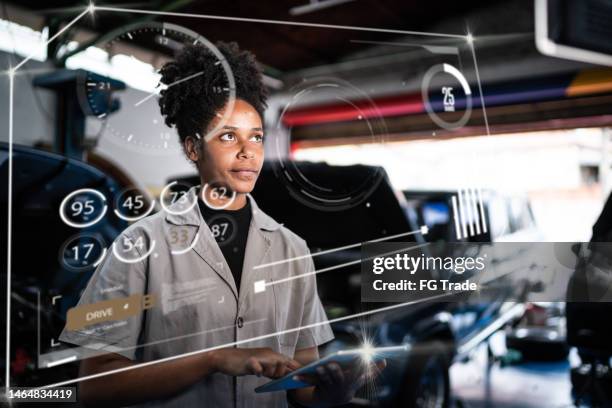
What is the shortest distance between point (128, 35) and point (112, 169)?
1.26 feet

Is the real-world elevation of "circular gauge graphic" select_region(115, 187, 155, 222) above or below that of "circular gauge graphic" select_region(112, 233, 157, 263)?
above

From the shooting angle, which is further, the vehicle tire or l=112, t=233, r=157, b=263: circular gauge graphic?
the vehicle tire

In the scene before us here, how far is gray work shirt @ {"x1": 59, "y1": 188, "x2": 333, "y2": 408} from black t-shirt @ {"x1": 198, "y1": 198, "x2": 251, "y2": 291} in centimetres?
1

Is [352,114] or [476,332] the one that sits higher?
[352,114]

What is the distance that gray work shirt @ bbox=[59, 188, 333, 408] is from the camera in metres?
1.37

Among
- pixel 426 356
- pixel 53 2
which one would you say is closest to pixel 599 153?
pixel 426 356

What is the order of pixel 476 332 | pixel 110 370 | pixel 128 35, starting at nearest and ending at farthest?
1. pixel 110 370
2. pixel 128 35
3. pixel 476 332

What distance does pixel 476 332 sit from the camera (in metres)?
1.62

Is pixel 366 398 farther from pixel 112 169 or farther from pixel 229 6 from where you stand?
pixel 229 6

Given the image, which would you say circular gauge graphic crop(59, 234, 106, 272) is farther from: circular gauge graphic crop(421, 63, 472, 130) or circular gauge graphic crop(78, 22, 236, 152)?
circular gauge graphic crop(421, 63, 472, 130)

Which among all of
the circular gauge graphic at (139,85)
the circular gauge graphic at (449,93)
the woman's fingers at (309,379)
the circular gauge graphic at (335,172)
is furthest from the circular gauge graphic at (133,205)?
the circular gauge graphic at (449,93)

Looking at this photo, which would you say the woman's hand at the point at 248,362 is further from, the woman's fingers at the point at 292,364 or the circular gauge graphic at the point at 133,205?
the circular gauge graphic at the point at 133,205

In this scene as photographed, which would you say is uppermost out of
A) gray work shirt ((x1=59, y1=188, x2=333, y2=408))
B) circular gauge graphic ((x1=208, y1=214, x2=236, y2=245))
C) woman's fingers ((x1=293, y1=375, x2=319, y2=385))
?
circular gauge graphic ((x1=208, y1=214, x2=236, y2=245))

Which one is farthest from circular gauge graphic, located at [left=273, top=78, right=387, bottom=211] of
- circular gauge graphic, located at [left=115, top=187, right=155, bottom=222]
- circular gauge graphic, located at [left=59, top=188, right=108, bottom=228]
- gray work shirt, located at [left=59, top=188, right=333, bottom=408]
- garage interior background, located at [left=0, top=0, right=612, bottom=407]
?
circular gauge graphic, located at [left=59, top=188, right=108, bottom=228]
